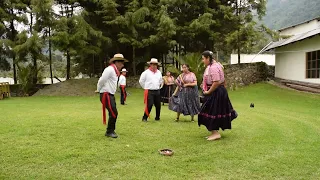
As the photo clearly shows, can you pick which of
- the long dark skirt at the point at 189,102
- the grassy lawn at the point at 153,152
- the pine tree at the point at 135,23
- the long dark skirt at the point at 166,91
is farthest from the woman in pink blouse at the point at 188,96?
the pine tree at the point at 135,23

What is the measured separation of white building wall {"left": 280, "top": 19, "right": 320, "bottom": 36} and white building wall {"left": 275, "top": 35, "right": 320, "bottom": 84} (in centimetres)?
182

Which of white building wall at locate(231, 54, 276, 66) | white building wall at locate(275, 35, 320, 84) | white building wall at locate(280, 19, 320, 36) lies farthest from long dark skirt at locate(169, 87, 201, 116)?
white building wall at locate(231, 54, 276, 66)

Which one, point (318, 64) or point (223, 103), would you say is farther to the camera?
point (318, 64)

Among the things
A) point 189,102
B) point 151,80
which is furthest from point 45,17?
point 189,102

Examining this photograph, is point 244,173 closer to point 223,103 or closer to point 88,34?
point 223,103

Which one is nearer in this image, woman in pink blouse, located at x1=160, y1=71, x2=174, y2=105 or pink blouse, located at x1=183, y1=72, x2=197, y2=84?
pink blouse, located at x1=183, y1=72, x2=197, y2=84

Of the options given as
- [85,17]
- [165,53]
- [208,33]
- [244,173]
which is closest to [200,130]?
[244,173]

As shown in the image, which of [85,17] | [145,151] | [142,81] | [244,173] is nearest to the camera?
[244,173]

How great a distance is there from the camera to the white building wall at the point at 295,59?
662 inches

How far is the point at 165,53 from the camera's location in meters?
24.6

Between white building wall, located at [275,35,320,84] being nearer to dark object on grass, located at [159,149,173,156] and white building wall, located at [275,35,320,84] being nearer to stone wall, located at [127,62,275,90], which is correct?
stone wall, located at [127,62,275,90]

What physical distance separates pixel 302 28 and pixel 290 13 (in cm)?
5271

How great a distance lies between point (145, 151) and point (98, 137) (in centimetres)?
133

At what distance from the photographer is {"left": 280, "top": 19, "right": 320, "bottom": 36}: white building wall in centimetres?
1914
